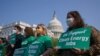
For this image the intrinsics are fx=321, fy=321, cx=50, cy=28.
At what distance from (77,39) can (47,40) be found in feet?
5.17

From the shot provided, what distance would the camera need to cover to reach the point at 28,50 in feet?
23.0

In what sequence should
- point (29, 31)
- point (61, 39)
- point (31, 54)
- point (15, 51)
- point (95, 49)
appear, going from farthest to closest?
point (15, 51) < point (29, 31) < point (31, 54) < point (61, 39) < point (95, 49)

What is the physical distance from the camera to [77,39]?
527 cm

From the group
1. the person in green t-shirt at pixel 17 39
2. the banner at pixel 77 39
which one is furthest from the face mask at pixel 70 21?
the person in green t-shirt at pixel 17 39

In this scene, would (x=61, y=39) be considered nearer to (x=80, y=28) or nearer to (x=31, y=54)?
(x=80, y=28)

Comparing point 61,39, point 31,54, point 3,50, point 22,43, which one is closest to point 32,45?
point 31,54

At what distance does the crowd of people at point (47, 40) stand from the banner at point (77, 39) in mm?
70

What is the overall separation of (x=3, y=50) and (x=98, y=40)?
4599mm

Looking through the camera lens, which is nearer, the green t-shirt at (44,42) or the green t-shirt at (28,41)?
the green t-shirt at (44,42)

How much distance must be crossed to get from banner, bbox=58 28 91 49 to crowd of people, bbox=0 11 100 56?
0.07m

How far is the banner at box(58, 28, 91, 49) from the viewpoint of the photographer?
5.15 metres

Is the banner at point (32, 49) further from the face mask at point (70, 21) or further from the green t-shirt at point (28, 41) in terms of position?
the face mask at point (70, 21)

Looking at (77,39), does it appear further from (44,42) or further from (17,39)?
(17,39)

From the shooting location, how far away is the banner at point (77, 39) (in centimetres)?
515
